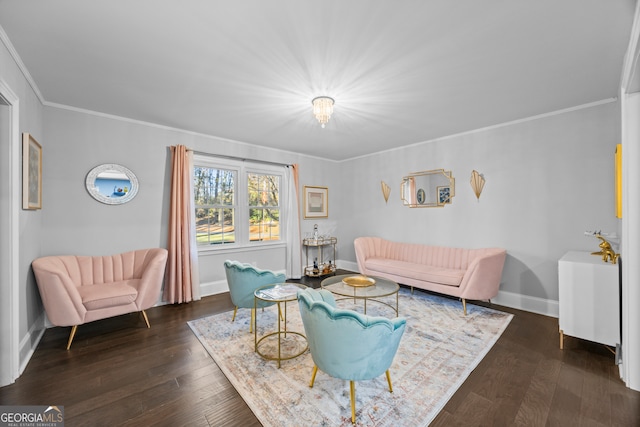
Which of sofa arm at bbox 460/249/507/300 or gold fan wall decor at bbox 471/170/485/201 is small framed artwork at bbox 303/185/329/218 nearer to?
gold fan wall decor at bbox 471/170/485/201

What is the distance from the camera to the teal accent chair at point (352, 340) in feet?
5.50

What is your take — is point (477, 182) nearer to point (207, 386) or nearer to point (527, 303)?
point (527, 303)

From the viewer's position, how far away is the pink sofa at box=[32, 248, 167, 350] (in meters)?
2.60

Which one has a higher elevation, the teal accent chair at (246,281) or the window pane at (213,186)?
the window pane at (213,186)

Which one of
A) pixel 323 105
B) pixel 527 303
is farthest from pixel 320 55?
pixel 527 303

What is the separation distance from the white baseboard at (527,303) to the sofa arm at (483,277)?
40 centimetres

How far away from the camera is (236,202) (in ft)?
16.0

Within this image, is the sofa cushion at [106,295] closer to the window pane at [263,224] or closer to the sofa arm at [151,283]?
the sofa arm at [151,283]

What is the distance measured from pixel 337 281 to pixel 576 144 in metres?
3.46

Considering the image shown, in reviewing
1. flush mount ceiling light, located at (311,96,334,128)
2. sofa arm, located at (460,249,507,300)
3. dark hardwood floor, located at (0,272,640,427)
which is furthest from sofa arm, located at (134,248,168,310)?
sofa arm, located at (460,249,507,300)

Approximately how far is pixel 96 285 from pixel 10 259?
1.14 m

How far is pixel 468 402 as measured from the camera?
1919mm

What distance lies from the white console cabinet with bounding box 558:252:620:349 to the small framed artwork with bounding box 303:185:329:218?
4175 millimetres

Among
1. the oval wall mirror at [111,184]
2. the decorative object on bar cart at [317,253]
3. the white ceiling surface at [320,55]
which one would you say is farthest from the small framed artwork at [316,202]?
the oval wall mirror at [111,184]
